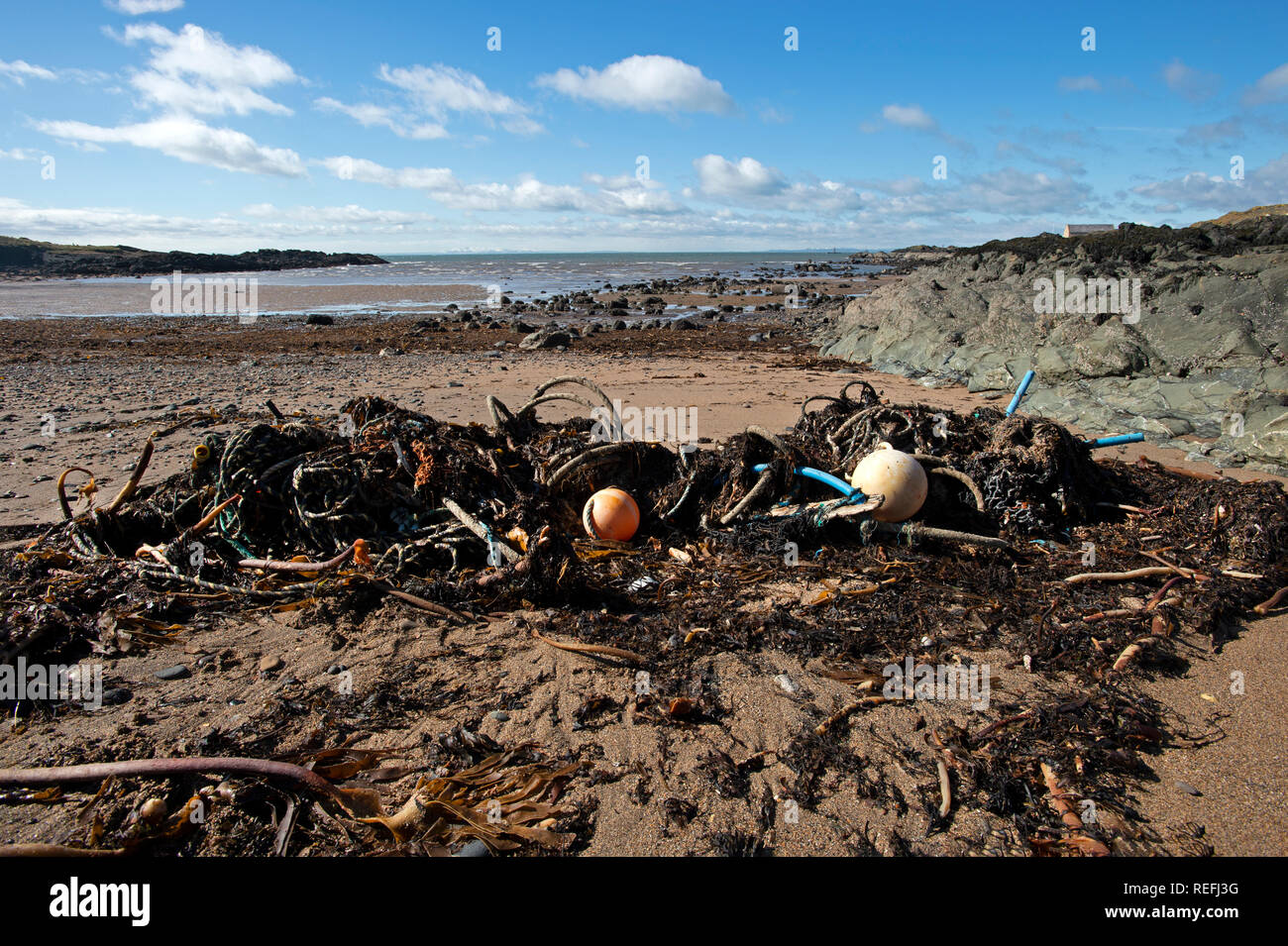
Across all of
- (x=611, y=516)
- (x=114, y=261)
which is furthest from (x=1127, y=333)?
(x=114, y=261)

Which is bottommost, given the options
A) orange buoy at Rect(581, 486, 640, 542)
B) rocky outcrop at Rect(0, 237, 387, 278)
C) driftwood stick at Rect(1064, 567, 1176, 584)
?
driftwood stick at Rect(1064, 567, 1176, 584)

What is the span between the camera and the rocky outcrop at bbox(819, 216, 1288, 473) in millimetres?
8586

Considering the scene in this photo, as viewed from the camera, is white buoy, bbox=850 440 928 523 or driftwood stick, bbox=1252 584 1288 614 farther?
white buoy, bbox=850 440 928 523

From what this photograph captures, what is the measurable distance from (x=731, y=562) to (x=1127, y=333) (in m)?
10.00

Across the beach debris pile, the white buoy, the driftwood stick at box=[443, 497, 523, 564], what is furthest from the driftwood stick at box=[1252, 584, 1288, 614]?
the driftwood stick at box=[443, 497, 523, 564]

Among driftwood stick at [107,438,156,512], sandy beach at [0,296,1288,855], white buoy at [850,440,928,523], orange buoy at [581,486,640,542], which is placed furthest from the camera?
orange buoy at [581,486,640,542]

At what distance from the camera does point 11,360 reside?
1411cm

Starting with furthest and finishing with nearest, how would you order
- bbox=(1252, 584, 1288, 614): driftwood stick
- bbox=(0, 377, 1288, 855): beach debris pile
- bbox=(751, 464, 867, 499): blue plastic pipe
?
bbox=(751, 464, 867, 499): blue plastic pipe → bbox=(1252, 584, 1288, 614): driftwood stick → bbox=(0, 377, 1288, 855): beach debris pile

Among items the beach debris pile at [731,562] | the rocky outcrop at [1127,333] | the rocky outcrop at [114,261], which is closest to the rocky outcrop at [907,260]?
the rocky outcrop at [1127,333]

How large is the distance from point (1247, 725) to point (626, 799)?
9.94 ft

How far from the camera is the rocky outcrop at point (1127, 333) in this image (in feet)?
28.2

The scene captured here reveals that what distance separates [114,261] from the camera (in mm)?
56875

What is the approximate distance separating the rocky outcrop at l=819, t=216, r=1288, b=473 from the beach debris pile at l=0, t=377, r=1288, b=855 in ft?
10.7

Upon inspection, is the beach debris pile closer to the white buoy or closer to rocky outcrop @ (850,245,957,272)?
the white buoy
